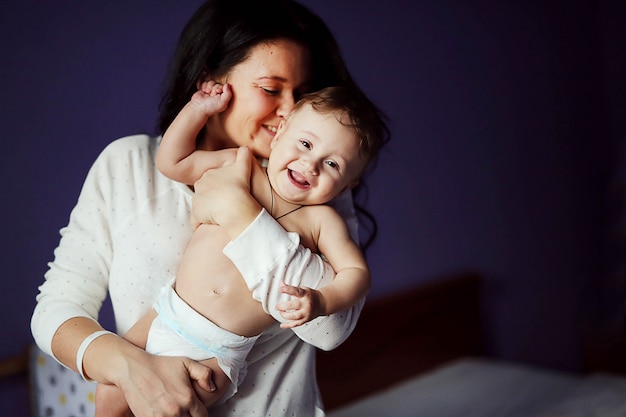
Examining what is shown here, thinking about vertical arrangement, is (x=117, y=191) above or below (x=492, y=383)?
above

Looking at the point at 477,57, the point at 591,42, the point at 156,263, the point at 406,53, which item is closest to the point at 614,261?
the point at 591,42

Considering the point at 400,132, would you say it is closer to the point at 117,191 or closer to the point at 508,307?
the point at 508,307

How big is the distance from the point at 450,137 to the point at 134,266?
1.56 meters

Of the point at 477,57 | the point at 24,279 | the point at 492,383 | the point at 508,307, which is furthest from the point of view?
the point at 508,307

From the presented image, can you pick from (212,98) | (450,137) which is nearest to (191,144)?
(212,98)

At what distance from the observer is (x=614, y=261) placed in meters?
2.84

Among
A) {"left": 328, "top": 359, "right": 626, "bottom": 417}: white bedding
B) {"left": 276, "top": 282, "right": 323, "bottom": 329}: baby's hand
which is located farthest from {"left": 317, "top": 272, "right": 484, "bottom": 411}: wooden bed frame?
{"left": 276, "top": 282, "right": 323, "bottom": 329}: baby's hand

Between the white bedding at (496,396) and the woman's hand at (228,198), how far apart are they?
45.3 inches

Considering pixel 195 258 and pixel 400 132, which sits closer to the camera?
pixel 195 258

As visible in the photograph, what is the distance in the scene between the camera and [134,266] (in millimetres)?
988

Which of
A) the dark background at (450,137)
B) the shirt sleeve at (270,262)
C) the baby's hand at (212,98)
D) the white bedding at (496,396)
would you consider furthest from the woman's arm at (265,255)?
the white bedding at (496,396)

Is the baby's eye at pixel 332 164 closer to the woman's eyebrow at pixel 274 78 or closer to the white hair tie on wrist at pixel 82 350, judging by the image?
the woman's eyebrow at pixel 274 78

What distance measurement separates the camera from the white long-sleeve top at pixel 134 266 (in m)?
0.97

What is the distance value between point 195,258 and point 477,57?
176 cm
